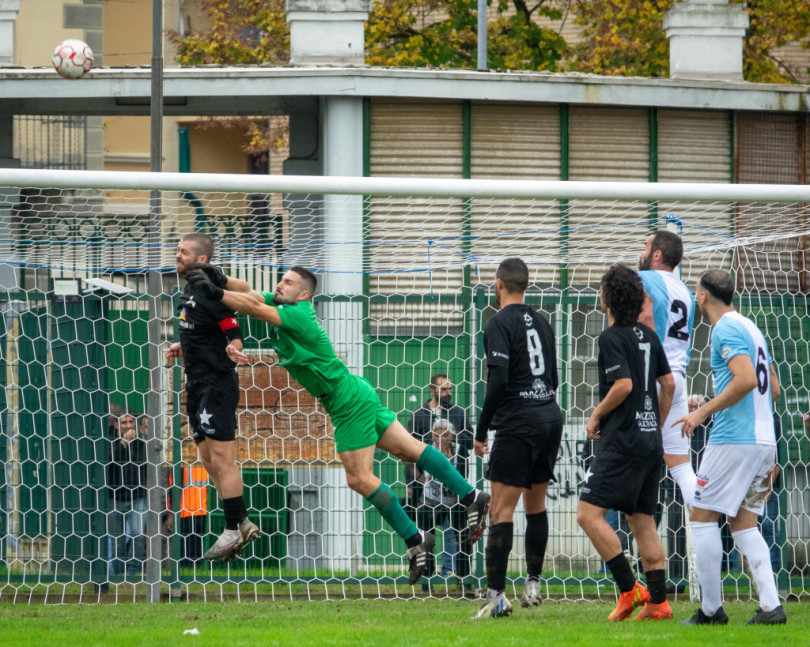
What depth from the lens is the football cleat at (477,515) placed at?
7.25 m

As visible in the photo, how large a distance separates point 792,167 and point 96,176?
9.96 m

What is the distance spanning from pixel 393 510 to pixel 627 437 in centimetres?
159

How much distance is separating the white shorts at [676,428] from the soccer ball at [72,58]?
691 cm

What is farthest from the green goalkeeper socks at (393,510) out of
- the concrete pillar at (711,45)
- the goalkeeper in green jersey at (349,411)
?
the concrete pillar at (711,45)

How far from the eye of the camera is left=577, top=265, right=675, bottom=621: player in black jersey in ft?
22.4

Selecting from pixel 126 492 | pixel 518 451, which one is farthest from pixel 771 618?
pixel 126 492

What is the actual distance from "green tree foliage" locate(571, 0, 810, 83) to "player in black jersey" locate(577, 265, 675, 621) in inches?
503

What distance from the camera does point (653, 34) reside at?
19.5 meters

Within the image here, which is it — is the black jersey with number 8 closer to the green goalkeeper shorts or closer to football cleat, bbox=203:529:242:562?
the green goalkeeper shorts

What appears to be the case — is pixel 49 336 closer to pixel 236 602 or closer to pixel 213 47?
pixel 236 602

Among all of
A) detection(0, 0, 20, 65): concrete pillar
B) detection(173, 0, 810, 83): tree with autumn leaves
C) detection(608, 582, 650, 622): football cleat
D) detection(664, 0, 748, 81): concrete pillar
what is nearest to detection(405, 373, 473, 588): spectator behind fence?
detection(608, 582, 650, 622): football cleat

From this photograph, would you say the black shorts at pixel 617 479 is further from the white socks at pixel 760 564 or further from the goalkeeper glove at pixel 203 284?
the goalkeeper glove at pixel 203 284

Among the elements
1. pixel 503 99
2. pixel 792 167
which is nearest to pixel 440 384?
pixel 503 99

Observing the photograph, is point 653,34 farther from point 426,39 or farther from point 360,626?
point 360,626
